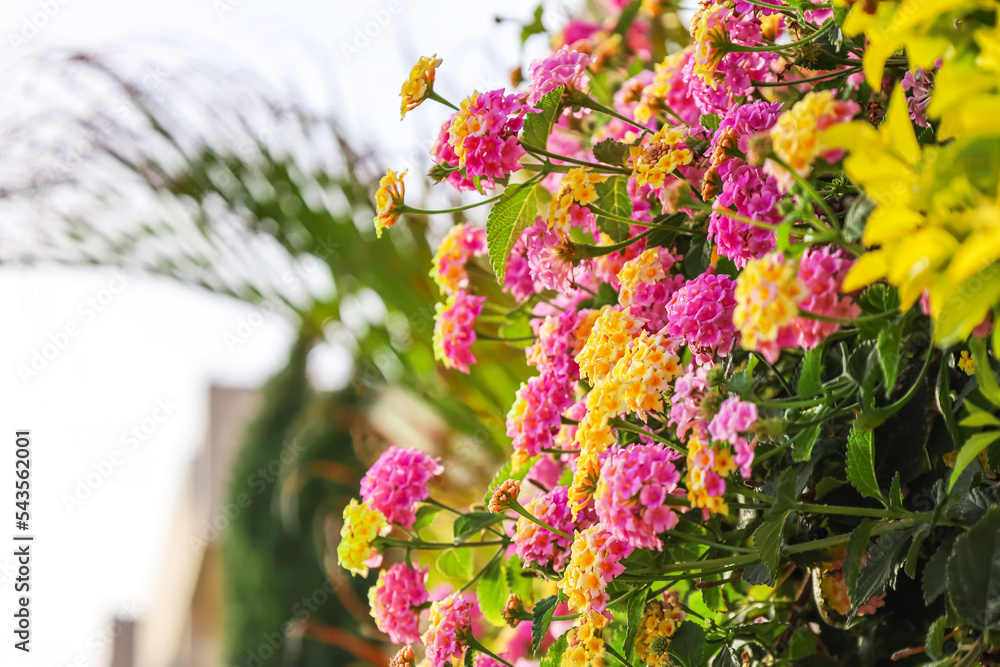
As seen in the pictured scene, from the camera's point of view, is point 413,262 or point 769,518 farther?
point 413,262

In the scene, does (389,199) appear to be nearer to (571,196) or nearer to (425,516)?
(571,196)

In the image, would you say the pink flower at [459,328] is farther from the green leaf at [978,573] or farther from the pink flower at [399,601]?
the green leaf at [978,573]

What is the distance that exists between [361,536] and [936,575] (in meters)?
0.39

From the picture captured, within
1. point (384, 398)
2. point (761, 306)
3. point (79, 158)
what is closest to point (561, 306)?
point (761, 306)

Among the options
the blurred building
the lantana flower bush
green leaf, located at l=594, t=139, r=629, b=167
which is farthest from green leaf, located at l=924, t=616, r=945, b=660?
the blurred building

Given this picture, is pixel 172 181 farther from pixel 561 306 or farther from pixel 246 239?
pixel 561 306

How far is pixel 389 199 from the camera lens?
56cm

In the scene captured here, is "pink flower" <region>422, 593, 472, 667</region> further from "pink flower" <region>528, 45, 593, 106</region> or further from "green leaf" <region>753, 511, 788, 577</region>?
"pink flower" <region>528, 45, 593, 106</region>

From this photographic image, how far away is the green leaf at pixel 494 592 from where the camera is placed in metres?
0.62

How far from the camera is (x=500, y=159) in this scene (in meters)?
0.51

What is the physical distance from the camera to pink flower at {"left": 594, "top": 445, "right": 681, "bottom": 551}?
0.42m

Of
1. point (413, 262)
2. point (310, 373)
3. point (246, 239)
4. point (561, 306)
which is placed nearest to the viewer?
point (561, 306)

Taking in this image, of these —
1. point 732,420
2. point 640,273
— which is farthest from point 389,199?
point 732,420

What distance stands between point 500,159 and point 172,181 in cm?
108
